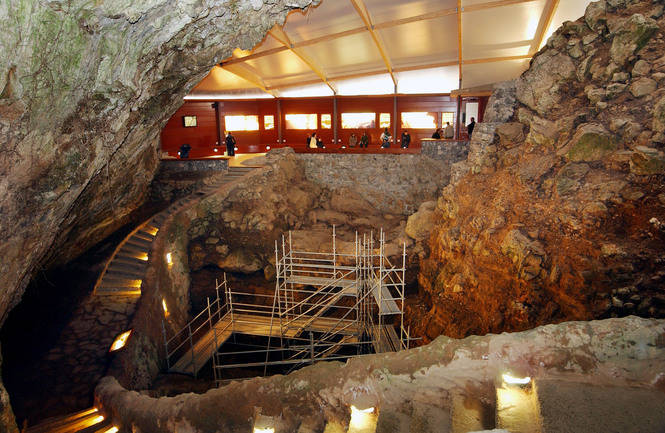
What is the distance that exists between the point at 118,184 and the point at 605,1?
575 inches

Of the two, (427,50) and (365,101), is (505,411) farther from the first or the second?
(365,101)

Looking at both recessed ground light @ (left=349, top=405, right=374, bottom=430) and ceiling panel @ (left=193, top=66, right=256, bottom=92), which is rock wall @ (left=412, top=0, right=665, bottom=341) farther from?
ceiling panel @ (left=193, top=66, right=256, bottom=92)

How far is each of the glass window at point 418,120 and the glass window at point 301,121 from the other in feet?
16.6

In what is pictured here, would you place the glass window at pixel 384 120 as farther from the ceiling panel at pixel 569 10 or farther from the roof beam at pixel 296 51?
the ceiling panel at pixel 569 10

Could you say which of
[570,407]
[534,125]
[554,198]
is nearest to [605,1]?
[534,125]

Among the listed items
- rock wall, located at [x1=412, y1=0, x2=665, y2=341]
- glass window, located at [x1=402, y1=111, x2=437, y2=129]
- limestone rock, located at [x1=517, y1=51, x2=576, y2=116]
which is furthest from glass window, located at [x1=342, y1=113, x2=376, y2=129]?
limestone rock, located at [x1=517, y1=51, x2=576, y2=116]

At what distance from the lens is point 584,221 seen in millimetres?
8672

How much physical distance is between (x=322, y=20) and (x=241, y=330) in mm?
11433

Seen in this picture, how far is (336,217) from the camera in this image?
53.0 feet

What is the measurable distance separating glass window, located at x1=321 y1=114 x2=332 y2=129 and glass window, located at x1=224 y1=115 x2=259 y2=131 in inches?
153

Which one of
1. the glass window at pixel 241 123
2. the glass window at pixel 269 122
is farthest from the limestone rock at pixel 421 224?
the glass window at pixel 241 123

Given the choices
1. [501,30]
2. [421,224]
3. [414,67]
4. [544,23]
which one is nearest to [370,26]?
[414,67]

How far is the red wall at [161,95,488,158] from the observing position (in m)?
19.8

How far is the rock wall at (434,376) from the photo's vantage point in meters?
4.34
